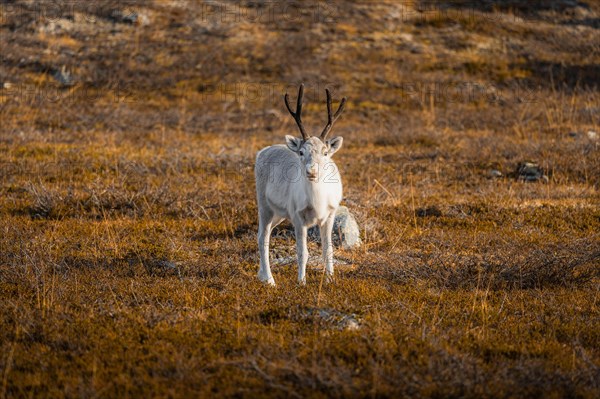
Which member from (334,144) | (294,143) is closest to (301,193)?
(294,143)

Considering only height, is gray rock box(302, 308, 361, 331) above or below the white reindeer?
below

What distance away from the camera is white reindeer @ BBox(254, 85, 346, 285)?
7.56 m

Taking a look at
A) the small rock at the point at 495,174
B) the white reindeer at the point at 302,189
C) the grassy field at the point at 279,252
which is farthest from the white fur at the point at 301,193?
the small rock at the point at 495,174

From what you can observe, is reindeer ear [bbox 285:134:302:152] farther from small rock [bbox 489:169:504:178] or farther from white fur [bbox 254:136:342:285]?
small rock [bbox 489:169:504:178]

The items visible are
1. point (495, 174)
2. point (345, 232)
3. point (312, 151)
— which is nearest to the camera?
point (312, 151)

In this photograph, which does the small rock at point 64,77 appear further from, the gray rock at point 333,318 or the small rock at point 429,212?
the gray rock at point 333,318

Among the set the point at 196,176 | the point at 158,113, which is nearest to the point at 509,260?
the point at 196,176

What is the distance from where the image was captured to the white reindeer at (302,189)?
7.56 m

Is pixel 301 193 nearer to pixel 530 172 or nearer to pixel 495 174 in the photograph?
pixel 495 174

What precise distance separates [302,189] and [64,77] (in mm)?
27864

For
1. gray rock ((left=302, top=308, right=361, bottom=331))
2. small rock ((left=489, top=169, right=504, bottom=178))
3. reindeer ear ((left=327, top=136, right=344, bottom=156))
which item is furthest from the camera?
small rock ((left=489, top=169, right=504, bottom=178))

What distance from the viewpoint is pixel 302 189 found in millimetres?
7738

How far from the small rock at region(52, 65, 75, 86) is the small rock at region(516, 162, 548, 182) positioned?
82.1ft

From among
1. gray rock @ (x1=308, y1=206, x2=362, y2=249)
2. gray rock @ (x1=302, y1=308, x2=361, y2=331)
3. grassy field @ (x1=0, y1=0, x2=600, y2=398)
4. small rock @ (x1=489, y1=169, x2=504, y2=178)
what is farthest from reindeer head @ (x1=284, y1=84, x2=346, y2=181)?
small rock @ (x1=489, y1=169, x2=504, y2=178)
